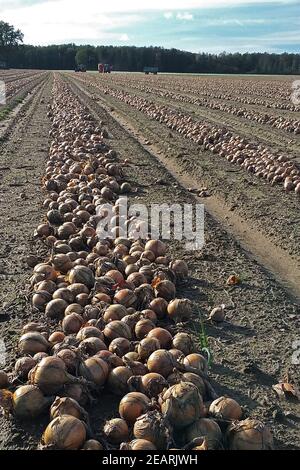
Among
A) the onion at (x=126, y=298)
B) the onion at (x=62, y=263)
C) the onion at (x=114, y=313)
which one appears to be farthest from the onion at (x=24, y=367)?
the onion at (x=62, y=263)

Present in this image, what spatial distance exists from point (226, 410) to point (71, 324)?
1.51 meters

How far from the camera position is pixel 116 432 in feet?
9.70

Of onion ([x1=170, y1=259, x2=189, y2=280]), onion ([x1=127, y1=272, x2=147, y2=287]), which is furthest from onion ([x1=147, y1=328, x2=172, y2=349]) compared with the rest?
onion ([x1=170, y1=259, x2=189, y2=280])

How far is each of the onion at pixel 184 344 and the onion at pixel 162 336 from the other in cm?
6

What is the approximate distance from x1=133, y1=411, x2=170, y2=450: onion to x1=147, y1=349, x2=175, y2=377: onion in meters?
0.50

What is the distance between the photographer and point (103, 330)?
392cm

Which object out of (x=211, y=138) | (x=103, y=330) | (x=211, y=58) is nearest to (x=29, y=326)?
(x=103, y=330)

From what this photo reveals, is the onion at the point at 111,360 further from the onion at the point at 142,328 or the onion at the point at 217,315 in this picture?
the onion at the point at 217,315

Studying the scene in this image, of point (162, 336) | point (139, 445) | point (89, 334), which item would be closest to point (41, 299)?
point (89, 334)

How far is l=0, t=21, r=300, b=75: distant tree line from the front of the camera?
90938 mm

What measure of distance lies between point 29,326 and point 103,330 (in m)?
0.60

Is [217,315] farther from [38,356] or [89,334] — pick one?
[38,356]

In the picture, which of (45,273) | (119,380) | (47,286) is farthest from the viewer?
(45,273)

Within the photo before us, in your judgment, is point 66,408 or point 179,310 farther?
point 179,310
